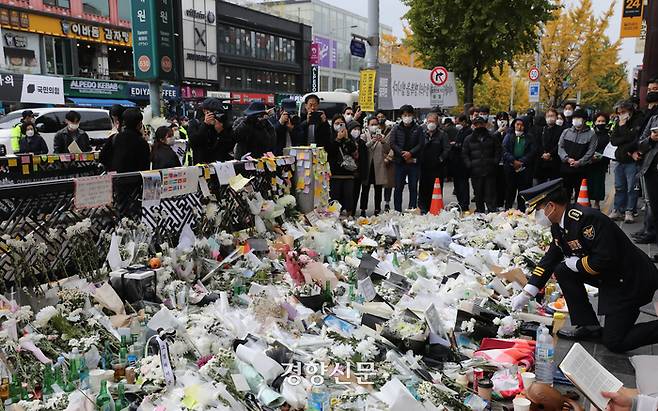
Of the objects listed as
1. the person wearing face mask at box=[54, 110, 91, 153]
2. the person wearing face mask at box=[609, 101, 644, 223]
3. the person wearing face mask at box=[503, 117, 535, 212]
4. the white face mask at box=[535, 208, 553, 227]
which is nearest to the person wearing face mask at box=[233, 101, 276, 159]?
the person wearing face mask at box=[54, 110, 91, 153]

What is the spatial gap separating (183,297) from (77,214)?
3.55ft

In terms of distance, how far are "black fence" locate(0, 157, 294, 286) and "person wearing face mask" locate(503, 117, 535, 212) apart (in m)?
5.00

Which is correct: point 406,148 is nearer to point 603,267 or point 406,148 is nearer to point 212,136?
point 212,136

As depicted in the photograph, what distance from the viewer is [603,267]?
4.05m

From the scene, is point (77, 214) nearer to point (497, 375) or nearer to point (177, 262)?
point (177, 262)

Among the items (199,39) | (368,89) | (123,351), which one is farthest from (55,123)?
(199,39)

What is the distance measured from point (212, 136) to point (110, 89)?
25783mm

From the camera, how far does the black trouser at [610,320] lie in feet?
13.5

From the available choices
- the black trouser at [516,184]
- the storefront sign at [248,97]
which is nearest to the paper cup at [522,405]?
the black trouser at [516,184]

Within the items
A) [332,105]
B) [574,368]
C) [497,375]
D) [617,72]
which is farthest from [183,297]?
[617,72]

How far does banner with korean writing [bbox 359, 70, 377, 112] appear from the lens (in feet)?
42.0

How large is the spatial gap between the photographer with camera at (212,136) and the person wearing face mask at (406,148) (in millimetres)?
3076

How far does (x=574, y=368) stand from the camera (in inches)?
119

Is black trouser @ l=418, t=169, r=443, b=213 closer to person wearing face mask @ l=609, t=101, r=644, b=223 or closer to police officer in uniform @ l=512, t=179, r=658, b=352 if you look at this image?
person wearing face mask @ l=609, t=101, r=644, b=223
